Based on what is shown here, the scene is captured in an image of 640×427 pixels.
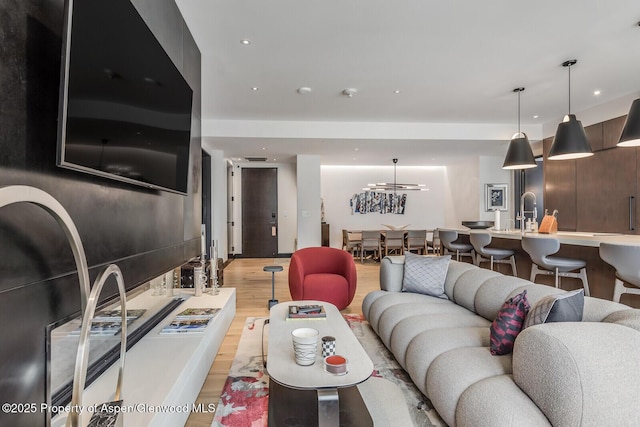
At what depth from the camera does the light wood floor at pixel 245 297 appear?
7.15 feet

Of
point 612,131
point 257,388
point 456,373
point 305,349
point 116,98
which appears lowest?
point 257,388

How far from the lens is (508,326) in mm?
1740

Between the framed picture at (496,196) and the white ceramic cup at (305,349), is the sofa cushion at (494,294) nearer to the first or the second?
the white ceramic cup at (305,349)

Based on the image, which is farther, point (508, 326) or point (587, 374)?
point (508, 326)

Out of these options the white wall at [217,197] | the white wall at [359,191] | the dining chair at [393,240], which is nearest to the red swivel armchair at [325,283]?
the white wall at [217,197]

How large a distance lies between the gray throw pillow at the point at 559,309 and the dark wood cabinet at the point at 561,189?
468cm

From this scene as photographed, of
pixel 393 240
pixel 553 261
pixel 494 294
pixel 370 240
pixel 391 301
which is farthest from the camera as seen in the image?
pixel 393 240

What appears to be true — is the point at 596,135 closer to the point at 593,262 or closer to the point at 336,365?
the point at 593,262

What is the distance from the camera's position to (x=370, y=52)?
3266mm

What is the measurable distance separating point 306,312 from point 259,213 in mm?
6353

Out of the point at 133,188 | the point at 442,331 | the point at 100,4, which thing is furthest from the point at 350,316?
the point at 100,4

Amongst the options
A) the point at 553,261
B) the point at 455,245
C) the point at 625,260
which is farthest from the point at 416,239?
the point at 625,260

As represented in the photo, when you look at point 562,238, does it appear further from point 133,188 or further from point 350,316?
point 133,188

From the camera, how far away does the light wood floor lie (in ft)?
7.15
